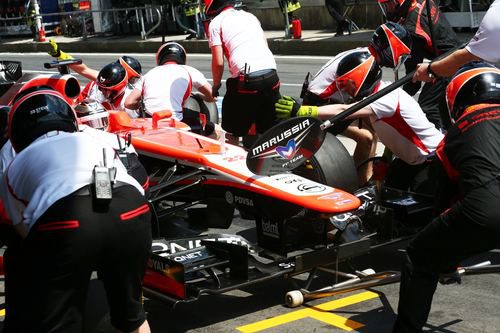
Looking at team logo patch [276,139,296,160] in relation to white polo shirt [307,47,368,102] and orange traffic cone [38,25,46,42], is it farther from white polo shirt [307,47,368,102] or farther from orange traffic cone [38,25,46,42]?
orange traffic cone [38,25,46,42]

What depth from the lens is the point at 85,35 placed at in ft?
94.8

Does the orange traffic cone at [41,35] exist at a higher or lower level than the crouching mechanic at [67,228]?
lower

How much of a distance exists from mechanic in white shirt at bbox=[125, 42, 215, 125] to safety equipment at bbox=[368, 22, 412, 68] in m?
2.31

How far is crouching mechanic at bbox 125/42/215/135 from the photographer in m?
8.91

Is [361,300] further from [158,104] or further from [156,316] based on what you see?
[158,104]

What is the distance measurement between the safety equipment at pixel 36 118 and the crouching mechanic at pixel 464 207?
1.88 m

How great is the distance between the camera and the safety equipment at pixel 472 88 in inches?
199

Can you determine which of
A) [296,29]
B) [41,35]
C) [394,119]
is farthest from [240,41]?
A: [41,35]

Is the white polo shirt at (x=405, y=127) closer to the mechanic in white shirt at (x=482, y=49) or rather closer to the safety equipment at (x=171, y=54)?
the mechanic in white shirt at (x=482, y=49)

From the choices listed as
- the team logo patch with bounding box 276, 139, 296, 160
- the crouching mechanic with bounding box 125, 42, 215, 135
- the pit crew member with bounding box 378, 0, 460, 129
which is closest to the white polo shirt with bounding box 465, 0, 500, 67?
the team logo patch with bounding box 276, 139, 296, 160

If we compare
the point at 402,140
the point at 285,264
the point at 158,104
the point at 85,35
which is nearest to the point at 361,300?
the point at 285,264

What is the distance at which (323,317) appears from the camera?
581 centimetres

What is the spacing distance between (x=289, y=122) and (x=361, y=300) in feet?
4.03

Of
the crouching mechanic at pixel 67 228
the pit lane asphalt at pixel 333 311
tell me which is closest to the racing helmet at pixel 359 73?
the pit lane asphalt at pixel 333 311
